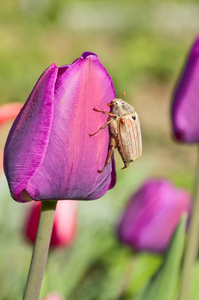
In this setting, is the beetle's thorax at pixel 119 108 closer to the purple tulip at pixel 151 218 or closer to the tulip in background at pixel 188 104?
the tulip in background at pixel 188 104

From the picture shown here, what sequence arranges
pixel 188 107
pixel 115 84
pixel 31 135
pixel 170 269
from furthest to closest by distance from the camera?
pixel 115 84 < pixel 188 107 < pixel 170 269 < pixel 31 135

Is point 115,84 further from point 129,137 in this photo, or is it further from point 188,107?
point 129,137

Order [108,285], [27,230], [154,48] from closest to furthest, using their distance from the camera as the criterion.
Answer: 1. [27,230]
2. [108,285]
3. [154,48]

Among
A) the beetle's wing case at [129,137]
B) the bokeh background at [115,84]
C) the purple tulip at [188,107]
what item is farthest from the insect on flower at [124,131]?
the bokeh background at [115,84]

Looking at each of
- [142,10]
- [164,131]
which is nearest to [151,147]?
[164,131]

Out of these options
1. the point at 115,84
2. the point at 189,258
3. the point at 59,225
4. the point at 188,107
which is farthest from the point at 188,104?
the point at 115,84

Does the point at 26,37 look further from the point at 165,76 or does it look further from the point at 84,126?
the point at 84,126

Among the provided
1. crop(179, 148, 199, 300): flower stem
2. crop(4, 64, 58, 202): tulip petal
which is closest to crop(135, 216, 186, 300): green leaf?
crop(179, 148, 199, 300): flower stem
